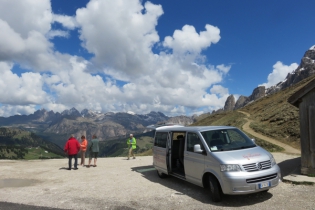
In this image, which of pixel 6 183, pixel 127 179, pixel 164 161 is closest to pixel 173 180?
pixel 164 161

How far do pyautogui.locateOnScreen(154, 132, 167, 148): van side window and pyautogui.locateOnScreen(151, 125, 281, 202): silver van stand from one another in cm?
41

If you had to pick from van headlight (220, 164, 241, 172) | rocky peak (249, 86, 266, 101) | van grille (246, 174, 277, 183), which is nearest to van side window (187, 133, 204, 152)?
van headlight (220, 164, 241, 172)

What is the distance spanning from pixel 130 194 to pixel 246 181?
14.5 feet

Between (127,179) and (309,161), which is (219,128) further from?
(127,179)

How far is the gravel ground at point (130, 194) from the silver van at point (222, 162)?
50 cm

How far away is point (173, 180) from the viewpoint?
11.7m

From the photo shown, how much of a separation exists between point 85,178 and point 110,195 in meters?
4.16

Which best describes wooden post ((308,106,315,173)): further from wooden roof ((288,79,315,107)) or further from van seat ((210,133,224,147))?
van seat ((210,133,224,147))

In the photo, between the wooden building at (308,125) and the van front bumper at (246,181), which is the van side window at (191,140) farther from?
the wooden building at (308,125)

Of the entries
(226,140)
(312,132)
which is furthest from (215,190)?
(312,132)

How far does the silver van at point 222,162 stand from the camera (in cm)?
736

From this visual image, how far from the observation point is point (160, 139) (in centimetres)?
1203

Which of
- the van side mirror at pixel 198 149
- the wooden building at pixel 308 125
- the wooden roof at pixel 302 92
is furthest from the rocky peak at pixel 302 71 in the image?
the van side mirror at pixel 198 149

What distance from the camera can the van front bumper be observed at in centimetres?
726
